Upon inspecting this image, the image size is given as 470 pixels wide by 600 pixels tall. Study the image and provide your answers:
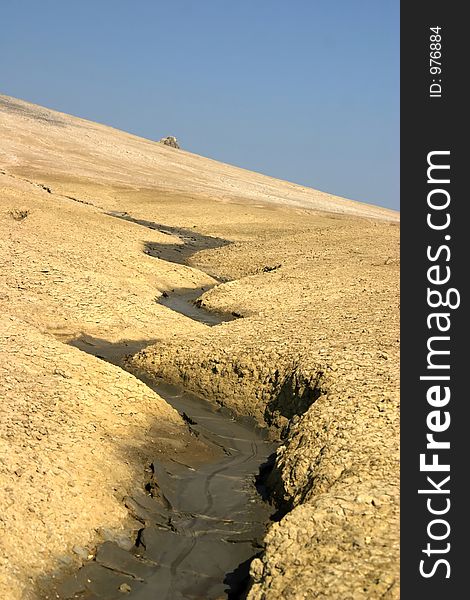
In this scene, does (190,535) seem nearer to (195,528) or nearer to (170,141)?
(195,528)

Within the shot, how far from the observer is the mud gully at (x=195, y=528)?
7758 mm

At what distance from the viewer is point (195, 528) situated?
8.95 m

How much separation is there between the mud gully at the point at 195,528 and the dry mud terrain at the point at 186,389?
61mm

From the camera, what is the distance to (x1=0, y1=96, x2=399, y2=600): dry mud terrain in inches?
296

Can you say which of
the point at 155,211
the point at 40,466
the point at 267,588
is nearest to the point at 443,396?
the point at 267,588

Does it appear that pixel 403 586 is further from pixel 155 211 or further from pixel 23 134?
pixel 23 134

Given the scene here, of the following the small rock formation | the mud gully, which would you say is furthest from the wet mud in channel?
the small rock formation

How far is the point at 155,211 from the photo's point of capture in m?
41.8

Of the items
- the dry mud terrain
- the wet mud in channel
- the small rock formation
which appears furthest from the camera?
the small rock formation

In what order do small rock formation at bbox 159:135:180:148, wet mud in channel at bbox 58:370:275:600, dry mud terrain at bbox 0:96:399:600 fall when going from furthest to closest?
1. small rock formation at bbox 159:135:180:148
2. wet mud in channel at bbox 58:370:275:600
3. dry mud terrain at bbox 0:96:399:600

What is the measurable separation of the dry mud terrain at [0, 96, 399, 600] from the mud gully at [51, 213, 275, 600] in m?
0.06

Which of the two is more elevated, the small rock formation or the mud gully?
the small rock formation

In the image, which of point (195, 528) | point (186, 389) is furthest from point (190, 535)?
point (186, 389)

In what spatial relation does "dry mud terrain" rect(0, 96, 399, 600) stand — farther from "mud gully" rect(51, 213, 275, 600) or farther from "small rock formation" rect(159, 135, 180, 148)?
"small rock formation" rect(159, 135, 180, 148)
